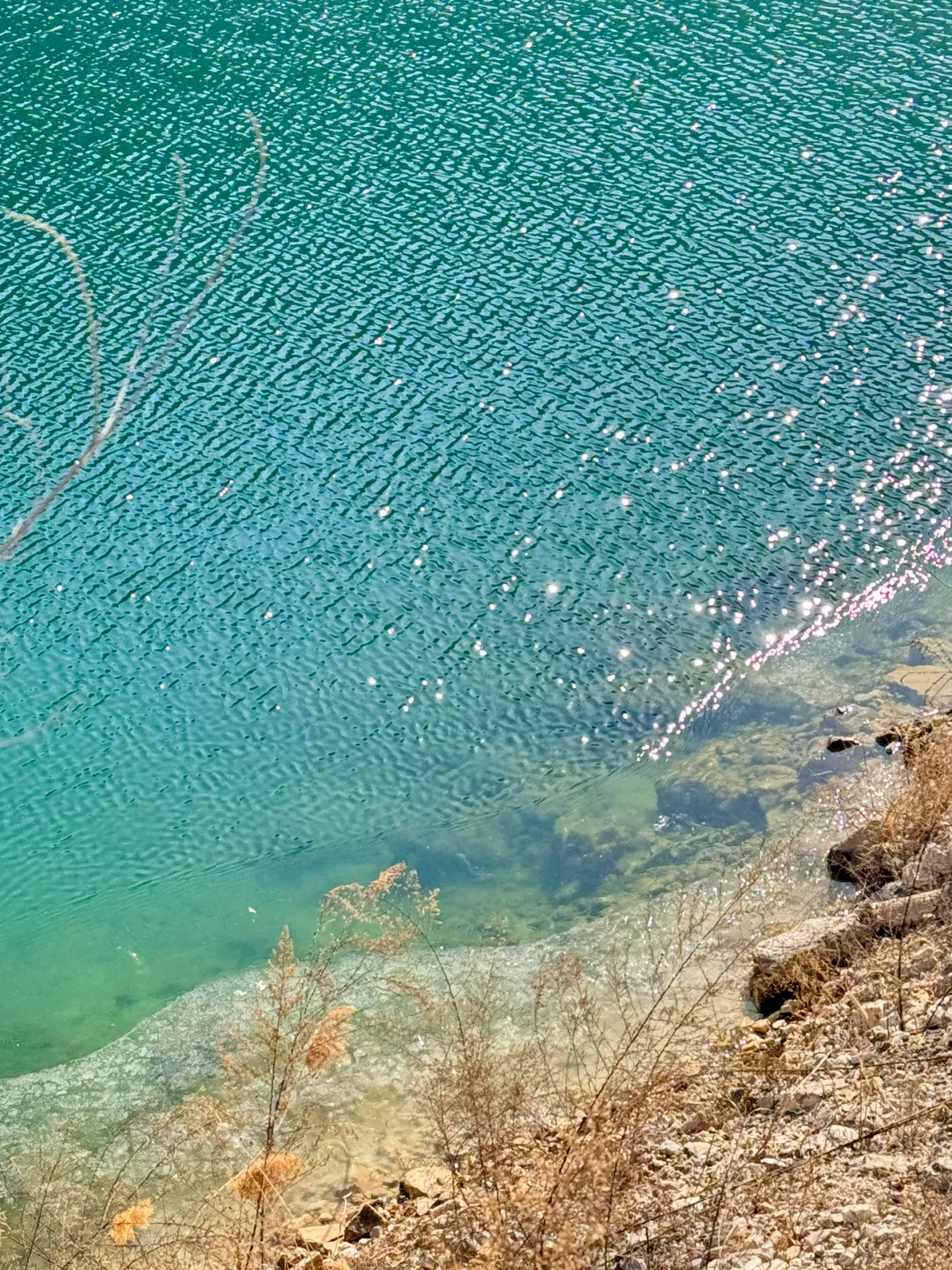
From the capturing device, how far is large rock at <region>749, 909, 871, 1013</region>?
9.95 meters

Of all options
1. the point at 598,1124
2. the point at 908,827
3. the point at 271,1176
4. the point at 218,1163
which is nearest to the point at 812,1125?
the point at 598,1124

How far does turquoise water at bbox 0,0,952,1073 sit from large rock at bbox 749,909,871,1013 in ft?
6.37

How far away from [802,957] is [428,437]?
30.7 ft

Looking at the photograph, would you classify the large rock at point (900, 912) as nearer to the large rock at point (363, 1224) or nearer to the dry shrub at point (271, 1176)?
the large rock at point (363, 1224)

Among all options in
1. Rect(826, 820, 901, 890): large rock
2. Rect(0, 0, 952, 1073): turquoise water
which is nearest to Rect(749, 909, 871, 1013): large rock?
Rect(826, 820, 901, 890): large rock

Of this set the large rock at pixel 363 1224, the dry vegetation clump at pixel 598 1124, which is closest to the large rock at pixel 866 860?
the dry vegetation clump at pixel 598 1124

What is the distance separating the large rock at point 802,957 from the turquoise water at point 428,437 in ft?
6.37

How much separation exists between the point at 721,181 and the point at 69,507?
38.7 feet

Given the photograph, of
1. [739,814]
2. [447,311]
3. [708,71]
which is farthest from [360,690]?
[708,71]

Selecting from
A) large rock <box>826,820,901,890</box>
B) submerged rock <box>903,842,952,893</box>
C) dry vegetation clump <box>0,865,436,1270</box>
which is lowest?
dry vegetation clump <box>0,865,436,1270</box>

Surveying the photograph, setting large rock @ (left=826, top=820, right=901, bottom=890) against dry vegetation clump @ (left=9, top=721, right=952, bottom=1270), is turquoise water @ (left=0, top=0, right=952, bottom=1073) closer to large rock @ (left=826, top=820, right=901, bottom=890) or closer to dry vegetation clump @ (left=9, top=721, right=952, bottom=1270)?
dry vegetation clump @ (left=9, top=721, right=952, bottom=1270)

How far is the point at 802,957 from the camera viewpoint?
10062 mm

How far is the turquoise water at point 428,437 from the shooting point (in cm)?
1310

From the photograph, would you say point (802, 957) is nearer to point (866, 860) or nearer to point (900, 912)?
point (900, 912)
